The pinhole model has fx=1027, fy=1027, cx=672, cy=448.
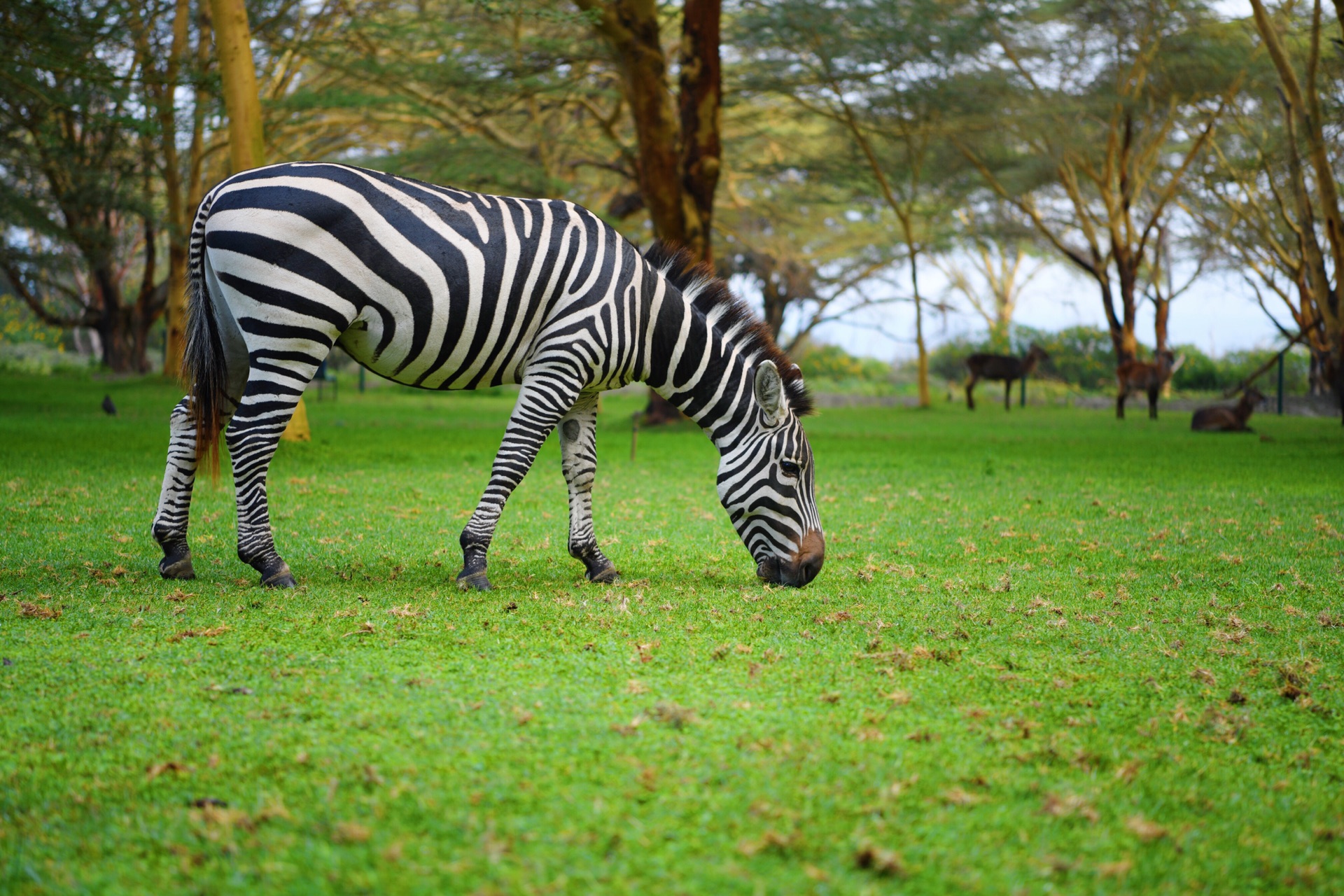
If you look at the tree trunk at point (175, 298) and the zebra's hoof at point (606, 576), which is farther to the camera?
the tree trunk at point (175, 298)

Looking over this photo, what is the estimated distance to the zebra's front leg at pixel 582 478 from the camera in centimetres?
494

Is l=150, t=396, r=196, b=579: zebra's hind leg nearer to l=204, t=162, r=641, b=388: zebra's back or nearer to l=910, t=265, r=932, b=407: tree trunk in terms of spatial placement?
l=204, t=162, r=641, b=388: zebra's back

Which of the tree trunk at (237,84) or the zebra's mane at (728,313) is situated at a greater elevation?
the tree trunk at (237,84)

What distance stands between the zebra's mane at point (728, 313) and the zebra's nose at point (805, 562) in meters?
0.66

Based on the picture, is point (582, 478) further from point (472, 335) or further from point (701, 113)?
point (701, 113)

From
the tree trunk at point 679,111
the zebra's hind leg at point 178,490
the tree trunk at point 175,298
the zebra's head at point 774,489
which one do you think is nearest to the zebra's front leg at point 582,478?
the zebra's head at point 774,489

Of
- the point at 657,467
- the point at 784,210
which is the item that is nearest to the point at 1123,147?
the point at 784,210

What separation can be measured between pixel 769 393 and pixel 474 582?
1564 mm

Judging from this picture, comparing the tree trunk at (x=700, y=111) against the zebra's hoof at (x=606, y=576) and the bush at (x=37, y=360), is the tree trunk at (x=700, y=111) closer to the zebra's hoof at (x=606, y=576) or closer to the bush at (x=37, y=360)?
the zebra's hoof at (x=606, y=576)

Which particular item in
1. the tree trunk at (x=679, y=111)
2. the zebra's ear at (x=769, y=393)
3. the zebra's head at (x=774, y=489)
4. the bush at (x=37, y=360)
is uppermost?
the tree trunk at (x=679, y=111)

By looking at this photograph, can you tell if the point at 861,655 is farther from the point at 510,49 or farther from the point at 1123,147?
the point at 1123,147

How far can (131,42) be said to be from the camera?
1825 cm

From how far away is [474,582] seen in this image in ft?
14.8

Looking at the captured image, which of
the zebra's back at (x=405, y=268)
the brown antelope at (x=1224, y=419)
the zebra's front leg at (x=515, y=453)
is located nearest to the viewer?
the zebra's back at (x=405, y=268)
